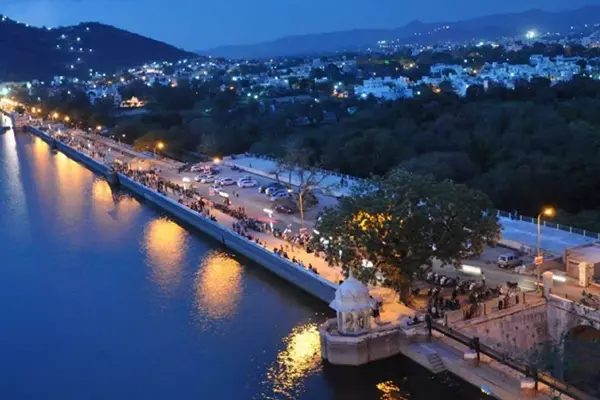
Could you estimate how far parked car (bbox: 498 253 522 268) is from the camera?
27.6 m

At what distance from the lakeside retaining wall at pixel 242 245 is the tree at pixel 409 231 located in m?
3.20

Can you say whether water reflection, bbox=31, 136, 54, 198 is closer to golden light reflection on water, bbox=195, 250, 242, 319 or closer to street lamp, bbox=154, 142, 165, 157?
street lamp, bbox=154, 142, 165, 157

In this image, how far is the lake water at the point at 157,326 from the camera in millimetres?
22500

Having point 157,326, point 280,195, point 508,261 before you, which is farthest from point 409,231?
point 280,195

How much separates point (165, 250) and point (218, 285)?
24.4ft

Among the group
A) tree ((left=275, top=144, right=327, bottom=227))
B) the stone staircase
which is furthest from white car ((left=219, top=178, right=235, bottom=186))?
the stone staircase

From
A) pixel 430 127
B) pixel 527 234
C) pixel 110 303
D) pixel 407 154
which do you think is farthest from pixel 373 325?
pixel 430 127

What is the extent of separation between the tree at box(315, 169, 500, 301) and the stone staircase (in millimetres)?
3638

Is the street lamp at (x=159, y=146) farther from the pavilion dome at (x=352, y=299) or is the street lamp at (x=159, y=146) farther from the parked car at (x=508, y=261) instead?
the pavilion dome at (x=352, y=299)

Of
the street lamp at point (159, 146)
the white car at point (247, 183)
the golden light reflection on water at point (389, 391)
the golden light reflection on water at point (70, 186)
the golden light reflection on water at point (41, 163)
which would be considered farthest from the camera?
the street lamp at point (159, 146)

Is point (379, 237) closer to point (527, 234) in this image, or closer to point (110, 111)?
point (527, 234)

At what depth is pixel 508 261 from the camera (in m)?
27.7

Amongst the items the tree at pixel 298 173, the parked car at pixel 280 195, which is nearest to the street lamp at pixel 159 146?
the tree at pixel 298 173

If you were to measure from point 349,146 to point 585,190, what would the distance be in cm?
1927
